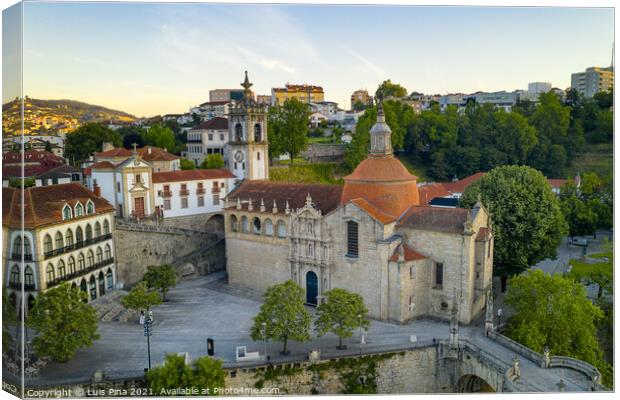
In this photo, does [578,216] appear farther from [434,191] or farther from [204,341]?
[204,341]

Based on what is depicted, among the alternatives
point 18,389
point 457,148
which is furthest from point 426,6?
point 457,148

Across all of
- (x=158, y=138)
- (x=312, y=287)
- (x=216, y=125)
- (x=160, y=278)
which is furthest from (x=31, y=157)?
(x=216, y=125)

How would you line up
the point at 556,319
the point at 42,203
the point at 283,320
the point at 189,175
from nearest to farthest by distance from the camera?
1. the point at 283,320
2. the point at 556,319
3. the point at 42,203
4. the point at 189,175

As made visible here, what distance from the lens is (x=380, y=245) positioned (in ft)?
123

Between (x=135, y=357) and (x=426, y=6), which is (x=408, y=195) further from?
(x=135, y=357)

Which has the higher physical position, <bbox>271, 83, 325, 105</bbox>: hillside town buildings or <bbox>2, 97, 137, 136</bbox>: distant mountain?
<bbox>271, 83, 325, 105</bbox>: hillside town buildings

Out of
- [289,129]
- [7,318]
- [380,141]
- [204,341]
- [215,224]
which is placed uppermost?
[289,129]

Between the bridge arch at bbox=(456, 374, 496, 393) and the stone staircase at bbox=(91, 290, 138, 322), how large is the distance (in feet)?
76.0

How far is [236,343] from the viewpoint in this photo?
34.5 meters

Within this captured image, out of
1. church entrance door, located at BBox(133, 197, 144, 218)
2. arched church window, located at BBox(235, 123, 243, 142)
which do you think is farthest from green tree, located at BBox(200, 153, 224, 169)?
church entrance door, located at BBox(133, 197, 144, 218)

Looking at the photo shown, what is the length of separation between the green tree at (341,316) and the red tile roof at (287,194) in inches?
402

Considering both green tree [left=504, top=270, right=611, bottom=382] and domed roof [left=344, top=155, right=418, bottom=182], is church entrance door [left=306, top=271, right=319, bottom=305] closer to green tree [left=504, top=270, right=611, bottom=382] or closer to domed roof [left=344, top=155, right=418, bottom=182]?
domed roof [left=344, top=155, right=418, bottom=182]

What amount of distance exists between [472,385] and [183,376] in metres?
17.8

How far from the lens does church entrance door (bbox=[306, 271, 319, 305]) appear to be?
41.9 m
